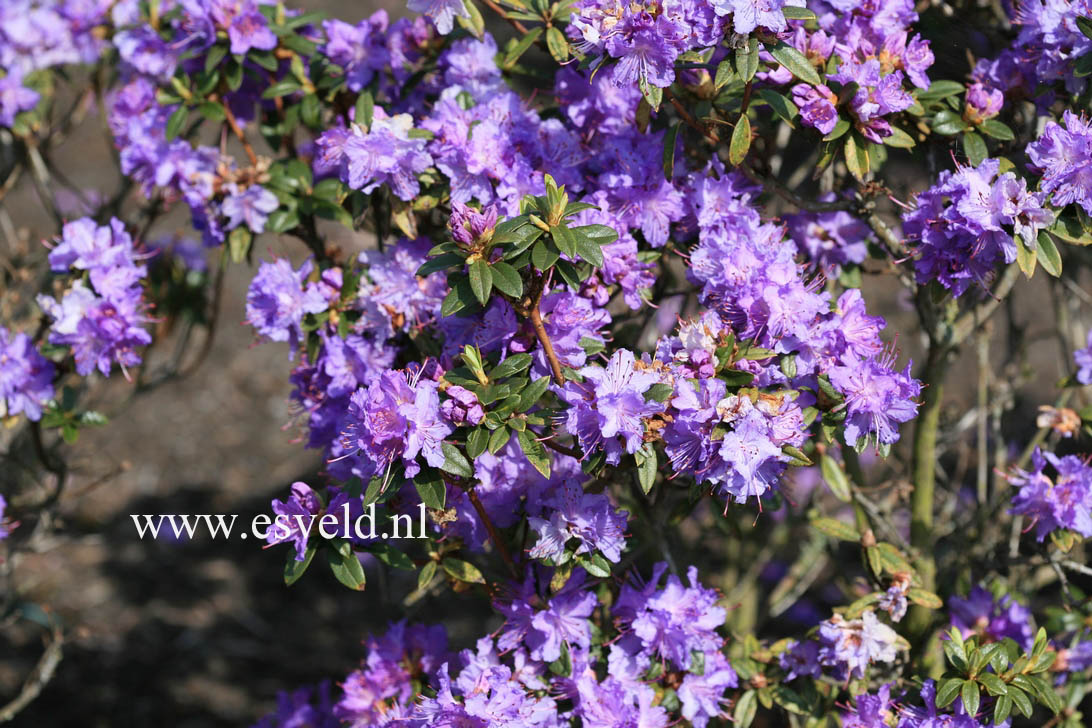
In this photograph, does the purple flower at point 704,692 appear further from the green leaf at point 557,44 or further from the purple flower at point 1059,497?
the green leaf at point 557,44

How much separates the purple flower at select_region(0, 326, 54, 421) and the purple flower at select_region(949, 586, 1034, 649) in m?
1.87

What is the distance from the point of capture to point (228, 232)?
2.21m

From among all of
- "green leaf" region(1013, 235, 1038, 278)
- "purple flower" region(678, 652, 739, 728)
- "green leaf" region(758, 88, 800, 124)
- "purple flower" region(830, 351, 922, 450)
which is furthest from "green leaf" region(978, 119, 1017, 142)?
"purple flower" region(678, 652, 739, 728)

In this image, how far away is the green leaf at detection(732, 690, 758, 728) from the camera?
76.4 inches

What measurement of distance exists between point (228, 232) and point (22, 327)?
0.70 metres

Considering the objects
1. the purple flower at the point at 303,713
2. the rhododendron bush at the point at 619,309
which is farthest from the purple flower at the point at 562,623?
the purple flower at the point at 303,713

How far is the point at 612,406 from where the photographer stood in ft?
5.00

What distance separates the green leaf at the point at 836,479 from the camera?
2131mm

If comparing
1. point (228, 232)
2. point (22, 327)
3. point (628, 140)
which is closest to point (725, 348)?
point (628, 140)

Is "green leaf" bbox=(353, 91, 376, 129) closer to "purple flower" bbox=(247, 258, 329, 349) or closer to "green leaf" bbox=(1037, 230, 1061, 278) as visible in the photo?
"purple flower" bbox=(247, 258, 329, 349)

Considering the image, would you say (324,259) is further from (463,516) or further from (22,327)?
(22,327)

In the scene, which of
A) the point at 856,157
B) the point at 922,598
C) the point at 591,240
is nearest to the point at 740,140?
the point at 856,157

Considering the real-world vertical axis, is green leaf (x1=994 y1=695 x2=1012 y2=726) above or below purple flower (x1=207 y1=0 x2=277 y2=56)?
below

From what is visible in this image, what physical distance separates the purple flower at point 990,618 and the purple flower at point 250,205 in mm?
1561
